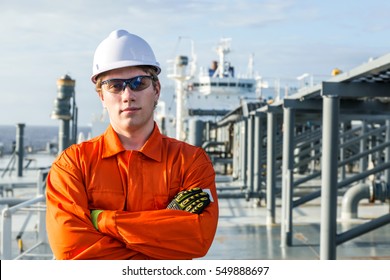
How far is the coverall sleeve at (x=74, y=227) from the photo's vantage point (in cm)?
232

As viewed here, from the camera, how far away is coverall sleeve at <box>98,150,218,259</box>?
7.46 ft

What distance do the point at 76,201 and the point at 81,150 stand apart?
0.20 m

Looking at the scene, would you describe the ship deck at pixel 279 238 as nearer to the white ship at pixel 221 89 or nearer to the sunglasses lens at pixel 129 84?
the sunglasses lens at pixel 129 84

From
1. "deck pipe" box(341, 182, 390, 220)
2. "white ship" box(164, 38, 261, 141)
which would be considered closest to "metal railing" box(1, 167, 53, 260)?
"deck pipe" box(341, 182, 390, 220)

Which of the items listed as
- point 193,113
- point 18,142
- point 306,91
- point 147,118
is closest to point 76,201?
point 147,118

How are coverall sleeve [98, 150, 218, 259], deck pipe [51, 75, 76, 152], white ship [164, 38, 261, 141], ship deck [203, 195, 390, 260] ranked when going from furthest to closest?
white ship [164, 38, 261, 141] → deck pipe [51, 75, 76, 152] → ship deck [203, 195, 390, 260] → coverall sleeve [98, 150, 218, 259]

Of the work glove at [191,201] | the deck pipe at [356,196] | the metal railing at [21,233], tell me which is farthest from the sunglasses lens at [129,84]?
the deck pipe at [356,196]

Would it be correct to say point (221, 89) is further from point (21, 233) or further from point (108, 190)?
point (108, 190)

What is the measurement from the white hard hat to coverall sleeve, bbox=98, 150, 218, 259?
1.78 feet

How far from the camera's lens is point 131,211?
236cm

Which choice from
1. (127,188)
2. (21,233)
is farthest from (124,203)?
(21,233)

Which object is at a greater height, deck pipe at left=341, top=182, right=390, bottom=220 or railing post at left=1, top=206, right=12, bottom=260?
railing post at left=1, top=206, right=12, bottom=260

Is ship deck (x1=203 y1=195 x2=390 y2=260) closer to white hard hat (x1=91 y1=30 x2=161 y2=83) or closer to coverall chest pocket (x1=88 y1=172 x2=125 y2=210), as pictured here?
coverall chest pocket (x1=88 y1=172 x2=125 y2=210)

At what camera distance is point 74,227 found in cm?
232
